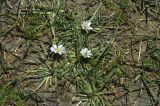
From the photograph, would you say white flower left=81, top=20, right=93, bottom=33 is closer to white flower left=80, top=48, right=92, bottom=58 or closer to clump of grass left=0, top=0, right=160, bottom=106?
clump of grass left=0, top=0, right=160, bottom=106

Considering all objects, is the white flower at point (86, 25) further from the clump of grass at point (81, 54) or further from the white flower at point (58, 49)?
the white flower at point (58, 49)

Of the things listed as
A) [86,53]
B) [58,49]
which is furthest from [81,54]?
[58,49]

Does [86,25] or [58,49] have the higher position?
[86,25]

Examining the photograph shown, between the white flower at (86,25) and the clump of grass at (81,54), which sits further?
the white flower at (86,25)

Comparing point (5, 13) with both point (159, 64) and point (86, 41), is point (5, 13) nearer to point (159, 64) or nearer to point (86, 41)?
point (86, 41)

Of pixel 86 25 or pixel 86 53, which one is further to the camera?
pixel 86 25

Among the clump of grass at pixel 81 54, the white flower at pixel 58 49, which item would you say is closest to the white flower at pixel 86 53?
the clump of grass at pixel 81 54

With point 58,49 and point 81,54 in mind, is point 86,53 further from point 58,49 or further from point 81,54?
point 58,49

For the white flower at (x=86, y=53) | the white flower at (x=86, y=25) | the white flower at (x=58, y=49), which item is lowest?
the white flower at (x=86, y=53)

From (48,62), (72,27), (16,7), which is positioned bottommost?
(48,62)

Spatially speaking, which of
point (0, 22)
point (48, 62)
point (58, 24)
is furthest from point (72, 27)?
point (0, 22)

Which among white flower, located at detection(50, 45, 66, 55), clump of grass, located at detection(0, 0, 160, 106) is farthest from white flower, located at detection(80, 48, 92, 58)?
white flower, located at detection(50, 45, 66, 55)
